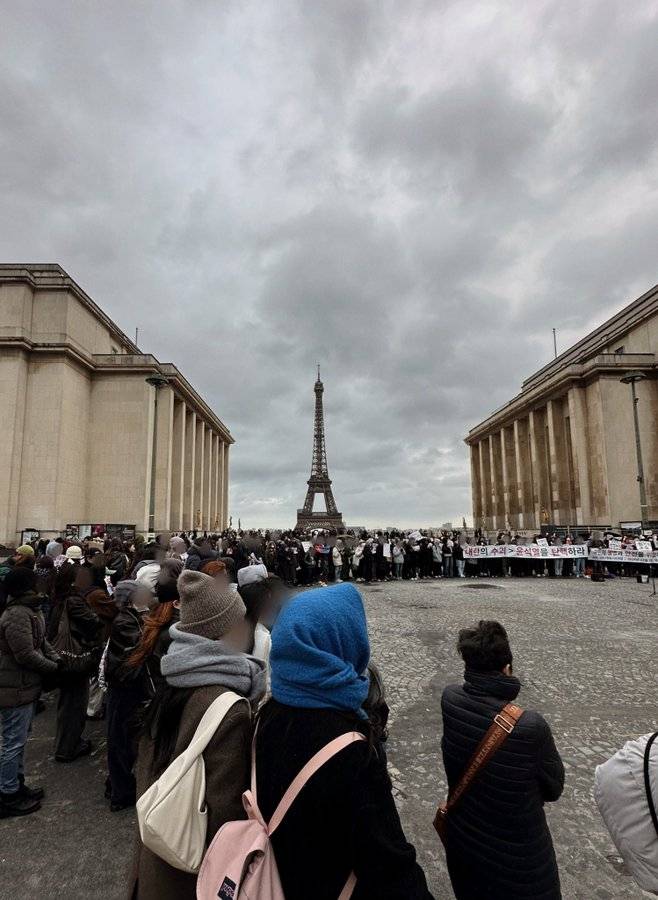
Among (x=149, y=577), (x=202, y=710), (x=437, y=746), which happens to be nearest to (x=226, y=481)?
(x=149, y=577)

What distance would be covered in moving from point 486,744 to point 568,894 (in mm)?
1639

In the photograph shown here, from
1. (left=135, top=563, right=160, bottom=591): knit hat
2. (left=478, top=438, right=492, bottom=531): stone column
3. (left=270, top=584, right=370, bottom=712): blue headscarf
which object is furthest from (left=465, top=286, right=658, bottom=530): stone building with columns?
(left=270, top=584, right=370, bottom=712): blue headscarf

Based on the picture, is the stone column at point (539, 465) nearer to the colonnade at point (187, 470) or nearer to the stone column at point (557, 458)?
the stone column at point (557, 458)

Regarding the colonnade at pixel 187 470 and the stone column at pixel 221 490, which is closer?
the colonnade at pixel 187 470

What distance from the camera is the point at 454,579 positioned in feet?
69.5

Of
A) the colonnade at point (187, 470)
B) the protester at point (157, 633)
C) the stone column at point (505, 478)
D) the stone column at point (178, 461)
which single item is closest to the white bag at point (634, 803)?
the protester at point (157, 633)

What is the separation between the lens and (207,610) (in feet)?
8.24

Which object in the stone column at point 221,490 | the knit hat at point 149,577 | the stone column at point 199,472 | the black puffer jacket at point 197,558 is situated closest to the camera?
the knit hat at point 149,577

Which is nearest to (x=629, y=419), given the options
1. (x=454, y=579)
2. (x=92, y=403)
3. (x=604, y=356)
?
(x=604, y=356)

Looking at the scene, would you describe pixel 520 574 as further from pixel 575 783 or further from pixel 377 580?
pixel 575 783

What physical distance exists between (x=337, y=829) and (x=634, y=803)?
919 millimetres

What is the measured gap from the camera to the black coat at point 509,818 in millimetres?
2248

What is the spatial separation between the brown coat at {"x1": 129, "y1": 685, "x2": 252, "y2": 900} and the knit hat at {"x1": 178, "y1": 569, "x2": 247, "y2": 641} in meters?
0.48

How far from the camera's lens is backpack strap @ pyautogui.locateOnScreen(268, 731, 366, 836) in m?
1.52
